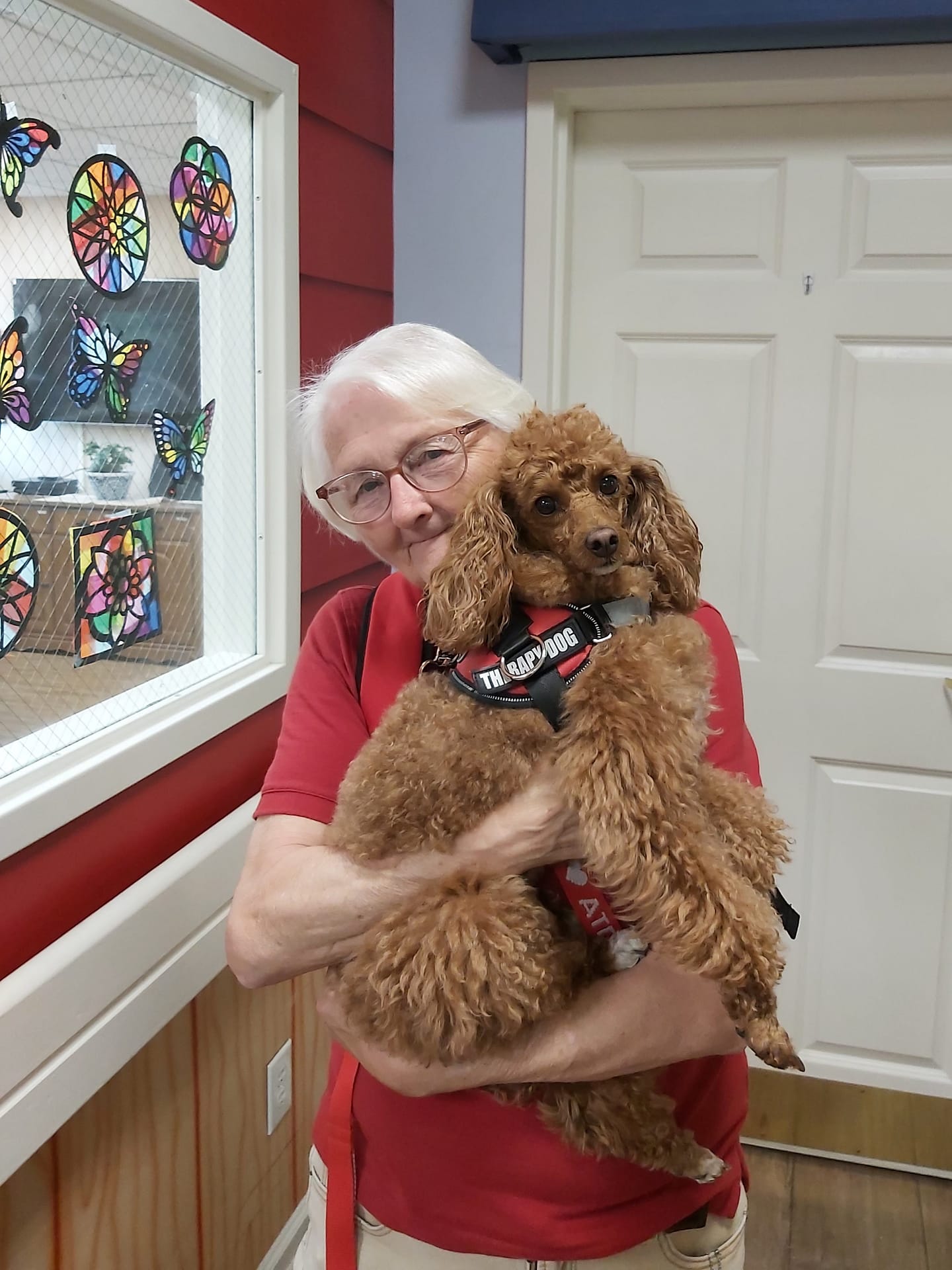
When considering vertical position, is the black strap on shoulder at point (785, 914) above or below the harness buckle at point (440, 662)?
below

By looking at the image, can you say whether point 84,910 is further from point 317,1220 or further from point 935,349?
point 935,349

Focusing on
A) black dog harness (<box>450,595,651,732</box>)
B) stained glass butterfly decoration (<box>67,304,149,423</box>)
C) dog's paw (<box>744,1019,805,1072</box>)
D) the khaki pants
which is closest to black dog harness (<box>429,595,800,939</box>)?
black dog harness (<box>450,595,651,732</box>)

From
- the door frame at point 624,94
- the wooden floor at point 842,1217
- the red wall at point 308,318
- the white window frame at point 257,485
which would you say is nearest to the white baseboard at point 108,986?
the red wall at point 308,318

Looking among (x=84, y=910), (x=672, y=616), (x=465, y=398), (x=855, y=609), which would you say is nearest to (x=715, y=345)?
(x=855, y=609)

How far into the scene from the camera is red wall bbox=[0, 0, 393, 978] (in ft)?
4.44

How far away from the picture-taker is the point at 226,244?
1769 millimetres

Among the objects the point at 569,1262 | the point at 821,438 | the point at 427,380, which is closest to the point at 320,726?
the point at 427,380

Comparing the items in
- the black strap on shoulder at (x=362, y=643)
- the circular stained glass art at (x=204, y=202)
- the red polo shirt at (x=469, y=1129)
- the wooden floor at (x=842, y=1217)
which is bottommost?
the wooden floor at (x=842, y=1217)

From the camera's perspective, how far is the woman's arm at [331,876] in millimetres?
987

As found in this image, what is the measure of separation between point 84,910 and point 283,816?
1.34 ft

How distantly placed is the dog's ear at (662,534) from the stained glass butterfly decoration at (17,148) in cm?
84

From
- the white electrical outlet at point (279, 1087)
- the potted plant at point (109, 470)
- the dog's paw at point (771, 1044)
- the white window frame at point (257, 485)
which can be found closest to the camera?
the dog's paw at point (771, 1044)

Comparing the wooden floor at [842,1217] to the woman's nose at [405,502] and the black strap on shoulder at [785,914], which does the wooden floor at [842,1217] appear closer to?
the black strap on shoulder at [785,914]

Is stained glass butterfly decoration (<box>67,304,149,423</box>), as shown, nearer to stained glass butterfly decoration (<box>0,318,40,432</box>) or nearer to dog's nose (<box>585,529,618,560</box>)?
stained glass butterfly decoration (<box>0,318,40,432</box>)
